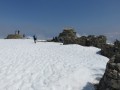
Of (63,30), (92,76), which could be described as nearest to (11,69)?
(92,76)

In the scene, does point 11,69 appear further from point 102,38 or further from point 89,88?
point 102,38

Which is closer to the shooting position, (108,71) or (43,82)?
(108,71)

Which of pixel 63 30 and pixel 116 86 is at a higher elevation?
pixel 63 30

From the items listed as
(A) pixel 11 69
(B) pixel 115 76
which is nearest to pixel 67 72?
(A) pixel 11 69

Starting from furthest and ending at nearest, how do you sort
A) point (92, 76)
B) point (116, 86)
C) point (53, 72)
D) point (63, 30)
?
point (63, 30) → point (53, 72) → point (92, 76) → point (116, 86)

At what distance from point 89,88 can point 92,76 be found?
2972 millimetres

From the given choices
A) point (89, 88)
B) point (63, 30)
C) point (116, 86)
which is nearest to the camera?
point (116, 86)

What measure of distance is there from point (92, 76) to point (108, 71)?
176 inches

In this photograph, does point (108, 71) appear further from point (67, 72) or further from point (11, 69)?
point (11, 69)

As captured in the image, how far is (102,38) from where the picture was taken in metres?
54.3

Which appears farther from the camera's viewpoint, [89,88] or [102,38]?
[102,38]

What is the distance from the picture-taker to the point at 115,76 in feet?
44.7

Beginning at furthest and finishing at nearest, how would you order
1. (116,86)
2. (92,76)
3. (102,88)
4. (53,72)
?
(53,72) < (92,76) < (102,88) < (116,86)

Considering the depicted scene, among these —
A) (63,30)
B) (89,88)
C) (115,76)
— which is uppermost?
(63,30)
